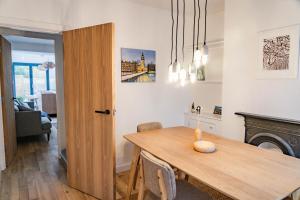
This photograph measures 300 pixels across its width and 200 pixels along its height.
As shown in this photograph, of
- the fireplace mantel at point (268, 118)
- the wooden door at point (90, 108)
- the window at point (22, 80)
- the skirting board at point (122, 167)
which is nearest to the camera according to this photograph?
the fireplace mantel at point (268, 118)

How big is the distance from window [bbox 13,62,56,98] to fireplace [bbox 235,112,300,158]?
27.8 feet

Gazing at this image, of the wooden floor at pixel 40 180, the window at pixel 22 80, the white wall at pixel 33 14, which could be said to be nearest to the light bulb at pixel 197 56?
the wooden floor at pixel 40 180

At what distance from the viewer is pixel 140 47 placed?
323 centimetres

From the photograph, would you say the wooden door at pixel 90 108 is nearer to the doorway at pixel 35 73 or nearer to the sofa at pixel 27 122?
the sofa at pixel 27 122

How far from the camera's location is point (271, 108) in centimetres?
240

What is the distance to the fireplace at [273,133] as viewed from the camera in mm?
2172

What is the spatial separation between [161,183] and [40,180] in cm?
219

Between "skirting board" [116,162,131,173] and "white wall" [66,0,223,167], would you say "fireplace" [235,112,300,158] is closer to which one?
"white wall" [66,0,223,167]

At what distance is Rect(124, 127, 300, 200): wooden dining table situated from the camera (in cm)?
117

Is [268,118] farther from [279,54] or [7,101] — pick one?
[7,101]

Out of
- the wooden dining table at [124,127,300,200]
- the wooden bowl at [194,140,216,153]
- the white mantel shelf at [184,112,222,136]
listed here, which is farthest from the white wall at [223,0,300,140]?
the wooden bowl at [194,140,216,153]

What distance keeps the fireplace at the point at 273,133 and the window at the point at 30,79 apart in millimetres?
8471

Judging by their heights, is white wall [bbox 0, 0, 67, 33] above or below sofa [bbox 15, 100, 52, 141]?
above

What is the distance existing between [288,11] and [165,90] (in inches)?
78.0
